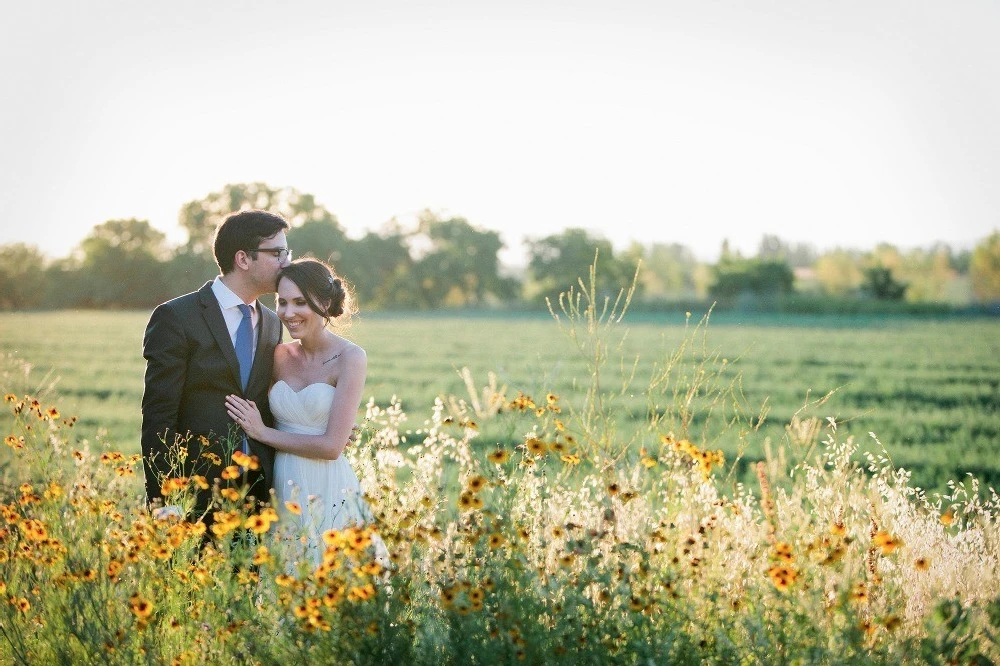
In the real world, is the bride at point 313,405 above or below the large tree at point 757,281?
below

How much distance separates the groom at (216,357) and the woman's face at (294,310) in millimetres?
125

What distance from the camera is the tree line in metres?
60.6

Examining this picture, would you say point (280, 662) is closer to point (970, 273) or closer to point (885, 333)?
point (885, 333)

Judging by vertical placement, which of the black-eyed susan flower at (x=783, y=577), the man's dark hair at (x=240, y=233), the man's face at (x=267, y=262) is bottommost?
the black-eyed susan flower at (x=783, y=577)

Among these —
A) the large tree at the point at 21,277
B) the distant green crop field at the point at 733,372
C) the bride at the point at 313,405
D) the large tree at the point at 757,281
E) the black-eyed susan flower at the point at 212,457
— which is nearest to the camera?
the black-eyed susan flower at the point at 212,457

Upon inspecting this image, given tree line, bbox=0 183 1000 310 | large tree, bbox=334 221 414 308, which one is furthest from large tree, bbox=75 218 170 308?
large tree, bbox=334 221 414 308

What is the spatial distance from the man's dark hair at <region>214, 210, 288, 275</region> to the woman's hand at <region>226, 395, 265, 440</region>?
0.72 metres

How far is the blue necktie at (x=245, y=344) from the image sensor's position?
4367 mm

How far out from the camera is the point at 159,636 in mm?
2953

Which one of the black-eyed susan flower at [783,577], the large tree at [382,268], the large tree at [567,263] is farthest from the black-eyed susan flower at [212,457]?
the large tree at [567,263]

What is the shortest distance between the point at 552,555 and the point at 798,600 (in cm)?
100

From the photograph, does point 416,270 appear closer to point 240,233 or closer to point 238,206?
point 238,206

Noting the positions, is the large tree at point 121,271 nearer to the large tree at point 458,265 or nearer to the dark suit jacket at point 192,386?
the large tree at point 458,265

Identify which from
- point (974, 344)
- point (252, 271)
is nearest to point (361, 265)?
point (974, 344)
